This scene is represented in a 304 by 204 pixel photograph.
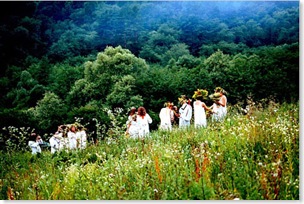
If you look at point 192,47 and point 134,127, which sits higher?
point 192,47

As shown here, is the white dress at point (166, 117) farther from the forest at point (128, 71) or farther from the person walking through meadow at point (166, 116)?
the forest at point (128, 71)

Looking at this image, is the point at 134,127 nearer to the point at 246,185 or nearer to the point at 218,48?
the point at 218,48

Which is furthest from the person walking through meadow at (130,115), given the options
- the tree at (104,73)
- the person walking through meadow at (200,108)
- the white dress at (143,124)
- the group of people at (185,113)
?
the person walking through meadow at (200,108)

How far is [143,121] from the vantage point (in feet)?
18.3

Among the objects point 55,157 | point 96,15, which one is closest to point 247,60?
point 96,15

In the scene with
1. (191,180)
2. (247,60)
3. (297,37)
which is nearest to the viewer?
(191,180)

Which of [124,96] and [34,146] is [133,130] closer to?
[124,96]

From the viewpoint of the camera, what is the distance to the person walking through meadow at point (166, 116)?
5621 mm

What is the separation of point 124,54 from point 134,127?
984 millimetres

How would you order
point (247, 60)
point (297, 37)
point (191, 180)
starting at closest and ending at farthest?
point (191, 180), point (297, 37), point (247, 60)

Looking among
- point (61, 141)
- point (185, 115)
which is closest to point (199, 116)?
point (185, 115)

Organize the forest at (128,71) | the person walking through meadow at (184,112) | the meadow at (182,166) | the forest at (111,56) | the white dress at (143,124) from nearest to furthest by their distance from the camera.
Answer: the meadow at (182,166) → the forest at (128,71) → the white dress at (143,124) → the forest at (111,56) → the person walking through meadow at (184,112)

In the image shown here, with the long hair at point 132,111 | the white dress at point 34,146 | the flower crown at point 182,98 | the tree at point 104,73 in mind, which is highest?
the tree at point 104,73

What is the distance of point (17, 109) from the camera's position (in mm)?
5637
